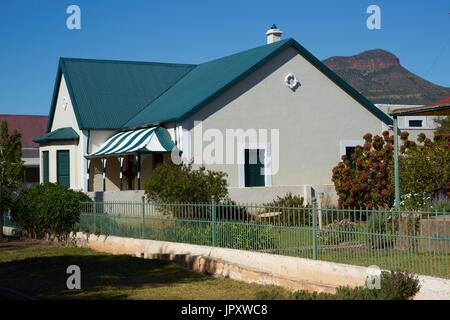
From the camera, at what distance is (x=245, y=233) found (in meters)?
14.7

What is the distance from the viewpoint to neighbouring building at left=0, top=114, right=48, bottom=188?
48250mm

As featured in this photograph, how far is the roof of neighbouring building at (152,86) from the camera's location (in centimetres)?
2686

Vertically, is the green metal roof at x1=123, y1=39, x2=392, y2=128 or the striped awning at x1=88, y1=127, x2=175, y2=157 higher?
the green metal roof at x1=123, y1=39, x2=392, y2=128

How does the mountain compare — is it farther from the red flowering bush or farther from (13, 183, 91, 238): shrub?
(13, 183, 91, 238): shrub

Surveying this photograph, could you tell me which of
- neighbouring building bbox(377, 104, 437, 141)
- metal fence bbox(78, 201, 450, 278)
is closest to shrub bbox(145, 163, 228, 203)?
metal fence bbox(78, 201, 450, 278)

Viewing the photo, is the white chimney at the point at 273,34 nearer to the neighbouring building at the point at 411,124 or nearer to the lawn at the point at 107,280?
the neighbouring building at the point at 411,124

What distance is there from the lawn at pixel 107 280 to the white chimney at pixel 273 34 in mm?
14912

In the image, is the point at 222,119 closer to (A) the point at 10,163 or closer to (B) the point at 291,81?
(B) the point at 291,81

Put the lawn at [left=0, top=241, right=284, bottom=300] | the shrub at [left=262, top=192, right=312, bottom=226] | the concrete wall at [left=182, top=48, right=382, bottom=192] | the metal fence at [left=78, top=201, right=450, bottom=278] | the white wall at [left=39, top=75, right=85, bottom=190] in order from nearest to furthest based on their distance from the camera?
the metal fence at [left=78, top=201, right=450, bottom=278], the lawn at [left=0, top=241, right=284, bottom=300], the shrub at [left=262, top=192, right=312, bottom=226], the concrete wall at [left=182, top=48, right=382, bottom=192], the white wall at [left=39, top=75, right=85, bottom=190]

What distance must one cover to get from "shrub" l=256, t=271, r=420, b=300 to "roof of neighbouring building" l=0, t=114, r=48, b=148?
43086mm

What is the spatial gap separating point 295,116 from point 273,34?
4690mm
